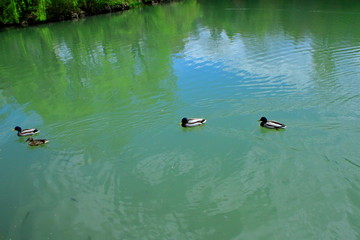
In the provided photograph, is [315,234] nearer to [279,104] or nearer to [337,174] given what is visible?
[337,174]

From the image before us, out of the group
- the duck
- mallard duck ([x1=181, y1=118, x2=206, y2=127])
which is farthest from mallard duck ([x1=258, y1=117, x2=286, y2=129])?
the duck

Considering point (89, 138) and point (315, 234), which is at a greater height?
point (89, 138)

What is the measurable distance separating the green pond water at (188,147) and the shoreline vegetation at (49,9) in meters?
20.4

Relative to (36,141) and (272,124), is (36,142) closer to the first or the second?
(36,141)

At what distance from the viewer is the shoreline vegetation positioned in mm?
33250

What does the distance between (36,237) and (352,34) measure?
19477 mm

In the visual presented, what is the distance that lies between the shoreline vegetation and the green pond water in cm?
2040

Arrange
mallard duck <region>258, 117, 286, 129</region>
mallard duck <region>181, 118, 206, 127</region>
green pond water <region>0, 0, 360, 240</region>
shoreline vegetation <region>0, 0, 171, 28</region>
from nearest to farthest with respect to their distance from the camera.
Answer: green pond water <region>0, 0, 360, 240</region>
mallard duck <region>258, 117, 286, 129</region>
mallard duck <region>181, 118, 206, 127</region>
shoreline vegetation <region>0, 0, 171, 28</region>

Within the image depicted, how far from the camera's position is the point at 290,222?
5.51m

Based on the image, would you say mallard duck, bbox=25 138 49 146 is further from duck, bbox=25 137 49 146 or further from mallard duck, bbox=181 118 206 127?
mallard duck, bbox=181 118 206 127

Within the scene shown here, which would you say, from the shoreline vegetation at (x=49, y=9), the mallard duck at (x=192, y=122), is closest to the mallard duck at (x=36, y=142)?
the mallard duck at (x=192, y=122)

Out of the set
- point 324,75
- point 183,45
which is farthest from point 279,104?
point 183,45

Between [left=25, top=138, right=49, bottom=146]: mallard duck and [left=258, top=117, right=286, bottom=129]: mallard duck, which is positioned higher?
[left=25, top=138, right=49, bottom=146]: mallard duck

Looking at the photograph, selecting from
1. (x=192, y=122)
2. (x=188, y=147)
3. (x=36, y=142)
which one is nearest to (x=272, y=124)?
(x=192, y=122)
